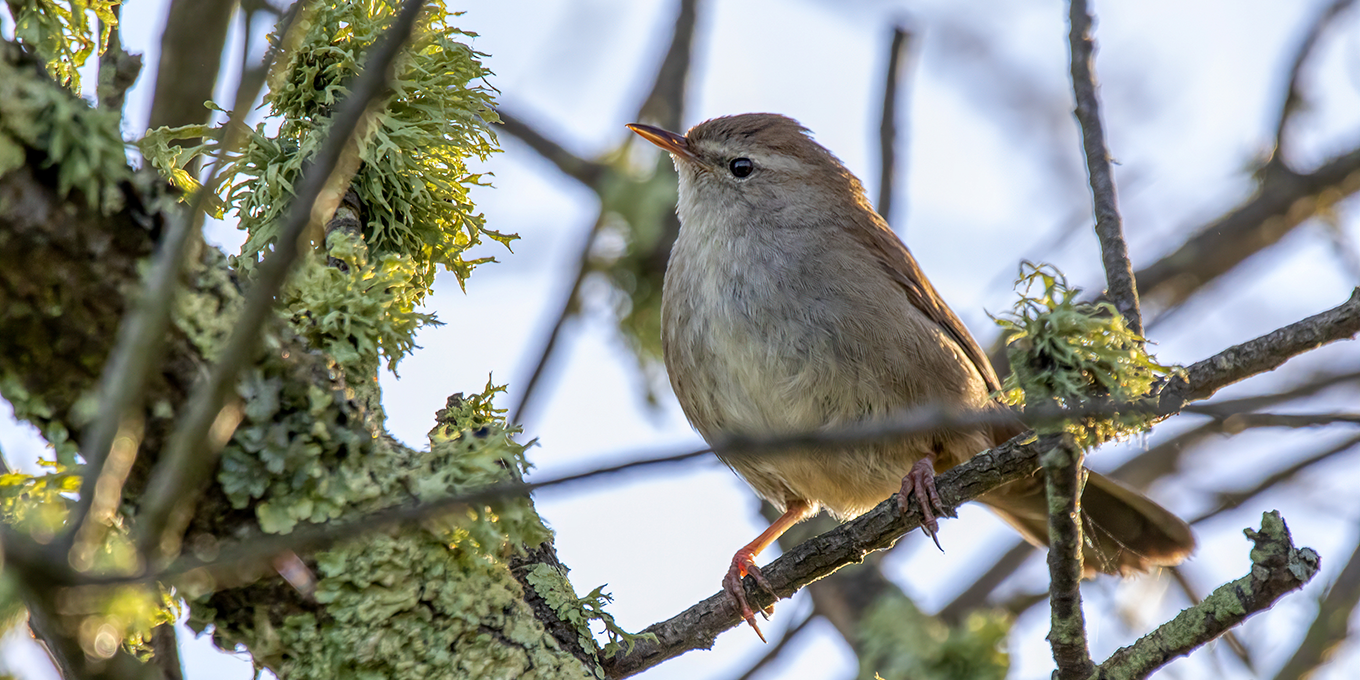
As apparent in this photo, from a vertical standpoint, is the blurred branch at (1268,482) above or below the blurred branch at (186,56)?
below

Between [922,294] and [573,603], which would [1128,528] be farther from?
[573,603]

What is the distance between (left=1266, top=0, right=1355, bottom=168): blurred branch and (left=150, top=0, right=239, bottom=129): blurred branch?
5.55m

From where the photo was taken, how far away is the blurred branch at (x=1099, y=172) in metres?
3.08

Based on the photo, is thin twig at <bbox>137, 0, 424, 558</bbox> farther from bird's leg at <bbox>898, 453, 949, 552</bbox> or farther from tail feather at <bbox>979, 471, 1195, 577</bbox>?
tail feather at <bbox>979, 471, 1195, 577</bbox>

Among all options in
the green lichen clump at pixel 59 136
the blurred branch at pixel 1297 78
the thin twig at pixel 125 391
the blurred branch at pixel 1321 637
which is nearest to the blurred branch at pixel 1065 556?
the thin twig at pixel 125 391

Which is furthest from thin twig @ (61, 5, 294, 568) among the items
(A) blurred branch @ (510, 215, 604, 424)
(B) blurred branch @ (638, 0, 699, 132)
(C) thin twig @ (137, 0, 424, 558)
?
(B) blurred branch @ (638, 0, 699, 132)

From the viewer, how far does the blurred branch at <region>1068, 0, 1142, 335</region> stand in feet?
10.1

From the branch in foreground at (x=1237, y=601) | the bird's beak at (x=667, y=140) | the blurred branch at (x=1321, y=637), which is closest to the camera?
the branch in foreground at (x=1237, y=601)

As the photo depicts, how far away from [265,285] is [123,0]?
5.42ft

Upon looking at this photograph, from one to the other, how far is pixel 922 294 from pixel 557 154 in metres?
2.42

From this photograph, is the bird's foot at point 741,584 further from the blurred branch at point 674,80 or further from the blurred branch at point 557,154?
the blurred branch at point 674,80

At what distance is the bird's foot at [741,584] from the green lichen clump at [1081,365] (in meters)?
0.99

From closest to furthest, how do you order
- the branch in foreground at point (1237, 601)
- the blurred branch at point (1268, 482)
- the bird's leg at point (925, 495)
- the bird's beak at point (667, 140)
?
the branch in foreground at point (1237, 601), the bird's leg at point (925, 495), the bird's beak at point (667, 140), the blurred branch at point (1268, 482)

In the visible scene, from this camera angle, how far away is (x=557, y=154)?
6.03 metres
